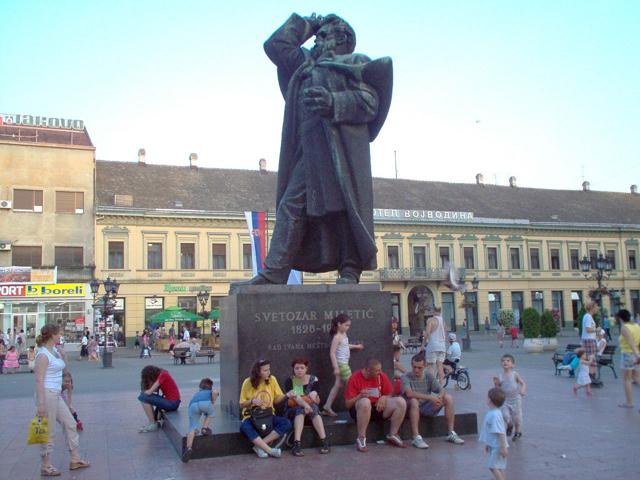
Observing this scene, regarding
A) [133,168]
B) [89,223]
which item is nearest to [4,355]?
[89,223]

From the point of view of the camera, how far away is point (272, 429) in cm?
622

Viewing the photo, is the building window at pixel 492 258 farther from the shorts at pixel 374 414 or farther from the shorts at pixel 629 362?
the shorts at pixel 374 414

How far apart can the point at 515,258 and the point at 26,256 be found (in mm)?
34793

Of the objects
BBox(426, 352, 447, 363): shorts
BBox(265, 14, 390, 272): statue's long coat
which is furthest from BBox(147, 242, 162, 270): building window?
BBox(265, 14, 390, 272): statue's long coat

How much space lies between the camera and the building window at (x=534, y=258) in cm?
5147

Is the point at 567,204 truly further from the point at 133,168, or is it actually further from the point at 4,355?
the point at 4,355

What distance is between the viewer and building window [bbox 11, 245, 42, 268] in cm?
3828

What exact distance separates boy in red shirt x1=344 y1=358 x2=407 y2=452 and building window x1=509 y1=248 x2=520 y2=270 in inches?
1825

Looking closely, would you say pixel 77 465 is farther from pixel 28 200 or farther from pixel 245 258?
pixel 245 258

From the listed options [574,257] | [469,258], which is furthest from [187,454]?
[574,257]

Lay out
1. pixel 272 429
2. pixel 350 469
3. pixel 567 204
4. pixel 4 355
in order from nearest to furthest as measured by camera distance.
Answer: pixel 350 469 → pixel 272 429 → pixel 4 355 → pixel 567 204

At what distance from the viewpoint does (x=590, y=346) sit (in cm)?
1259

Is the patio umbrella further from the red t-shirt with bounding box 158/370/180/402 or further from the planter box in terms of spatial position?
the red t-shirt with bounding box 158/370/180/402

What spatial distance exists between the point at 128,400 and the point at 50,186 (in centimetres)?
3135
